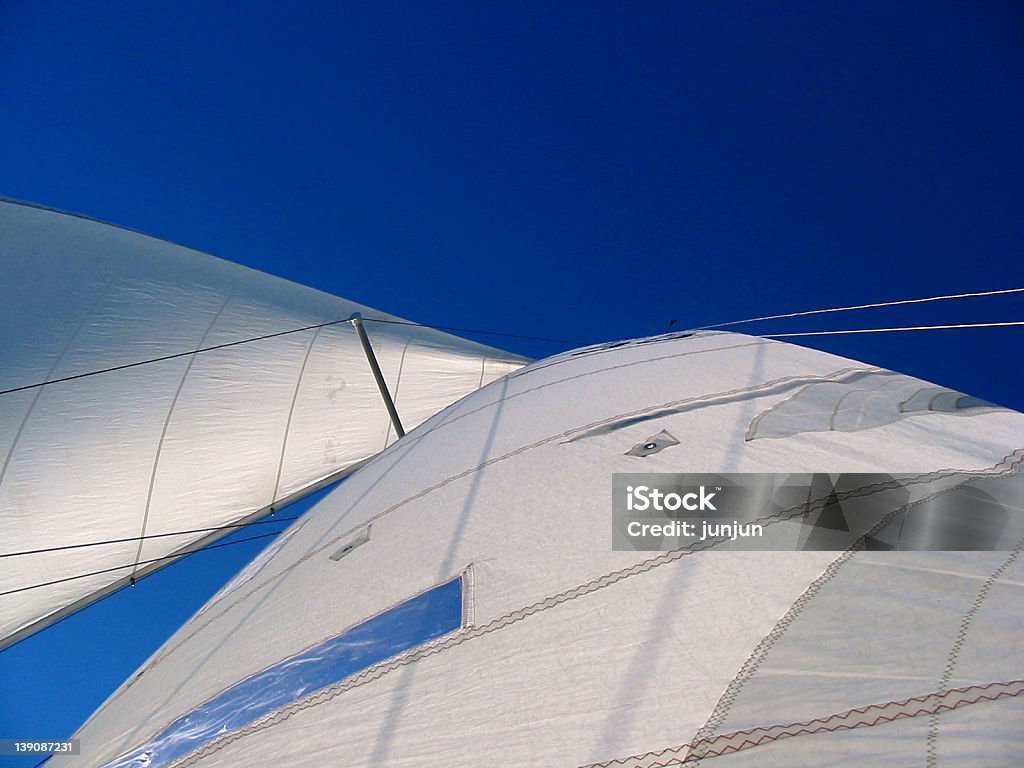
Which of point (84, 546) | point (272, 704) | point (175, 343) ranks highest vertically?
point (175, 343)

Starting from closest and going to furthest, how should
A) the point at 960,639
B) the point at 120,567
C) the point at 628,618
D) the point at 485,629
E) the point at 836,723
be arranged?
1. the point at 836,723
2. the point at 960,639
3. the point at 628,618
4. the point at 485,629
5. the point at 120,567

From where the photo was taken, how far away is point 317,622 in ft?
8.38

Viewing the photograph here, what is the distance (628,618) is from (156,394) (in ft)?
19.6

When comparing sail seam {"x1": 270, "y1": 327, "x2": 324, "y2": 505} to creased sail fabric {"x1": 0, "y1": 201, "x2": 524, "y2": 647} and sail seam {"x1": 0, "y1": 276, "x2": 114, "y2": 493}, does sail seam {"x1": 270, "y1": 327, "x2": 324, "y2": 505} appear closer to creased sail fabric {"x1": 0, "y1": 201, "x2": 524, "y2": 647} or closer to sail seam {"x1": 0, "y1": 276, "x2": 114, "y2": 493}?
creased sail fabric {"x1": 0, "y1": 201, "x2": 524, "y2": 647}

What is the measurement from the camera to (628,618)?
2070 mm

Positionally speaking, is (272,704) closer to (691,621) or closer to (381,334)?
(691,621)

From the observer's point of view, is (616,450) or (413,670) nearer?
(413,670)

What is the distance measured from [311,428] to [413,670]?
555 cm

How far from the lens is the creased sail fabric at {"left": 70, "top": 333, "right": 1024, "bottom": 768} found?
157 centimetres

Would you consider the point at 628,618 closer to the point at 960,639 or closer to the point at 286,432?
the point at 960,639

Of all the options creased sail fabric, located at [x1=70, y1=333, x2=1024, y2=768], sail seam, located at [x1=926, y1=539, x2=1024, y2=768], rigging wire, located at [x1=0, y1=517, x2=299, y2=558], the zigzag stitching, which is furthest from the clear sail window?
rigging wire, located at [x1=0, y1=517, x2=299, y2=558]

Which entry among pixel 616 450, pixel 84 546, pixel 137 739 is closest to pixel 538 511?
pixel 616 450

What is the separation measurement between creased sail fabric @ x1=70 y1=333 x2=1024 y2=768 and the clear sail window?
0.04 feet

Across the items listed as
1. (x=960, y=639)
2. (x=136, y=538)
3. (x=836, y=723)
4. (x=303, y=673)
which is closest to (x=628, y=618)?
(x=836, y=723)
